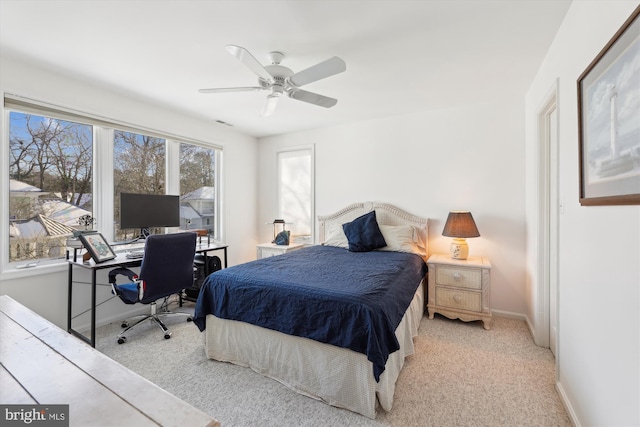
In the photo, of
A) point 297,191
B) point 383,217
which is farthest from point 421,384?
point 297,191

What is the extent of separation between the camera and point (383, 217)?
12.4 ft

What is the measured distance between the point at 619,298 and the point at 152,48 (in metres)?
3.18

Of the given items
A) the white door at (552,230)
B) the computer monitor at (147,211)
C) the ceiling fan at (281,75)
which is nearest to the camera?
the ceiling fan at (281,75)

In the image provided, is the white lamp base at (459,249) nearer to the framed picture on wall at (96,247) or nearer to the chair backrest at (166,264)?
the chair backrest at (166,264)

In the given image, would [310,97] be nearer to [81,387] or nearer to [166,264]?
[166,264]

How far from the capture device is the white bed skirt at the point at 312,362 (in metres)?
1.69

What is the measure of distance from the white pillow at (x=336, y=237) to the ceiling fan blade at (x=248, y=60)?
2.12 m

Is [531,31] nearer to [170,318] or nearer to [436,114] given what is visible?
[436,114]

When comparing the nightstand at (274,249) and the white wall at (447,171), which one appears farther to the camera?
the nightstand at (274,249)

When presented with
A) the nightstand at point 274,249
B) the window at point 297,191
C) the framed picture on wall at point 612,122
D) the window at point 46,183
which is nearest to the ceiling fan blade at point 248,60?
the framed picture on wall at point 612,122

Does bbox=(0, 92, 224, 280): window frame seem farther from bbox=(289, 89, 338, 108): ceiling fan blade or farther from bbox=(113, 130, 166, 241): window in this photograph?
bbox=(289, 89, 338, 108): ceiling fan blade

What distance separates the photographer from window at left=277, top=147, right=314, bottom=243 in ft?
14.8

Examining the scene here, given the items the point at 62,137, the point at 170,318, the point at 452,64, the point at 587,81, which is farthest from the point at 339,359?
the point at 62,137

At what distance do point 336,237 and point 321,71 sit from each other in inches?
87.2
